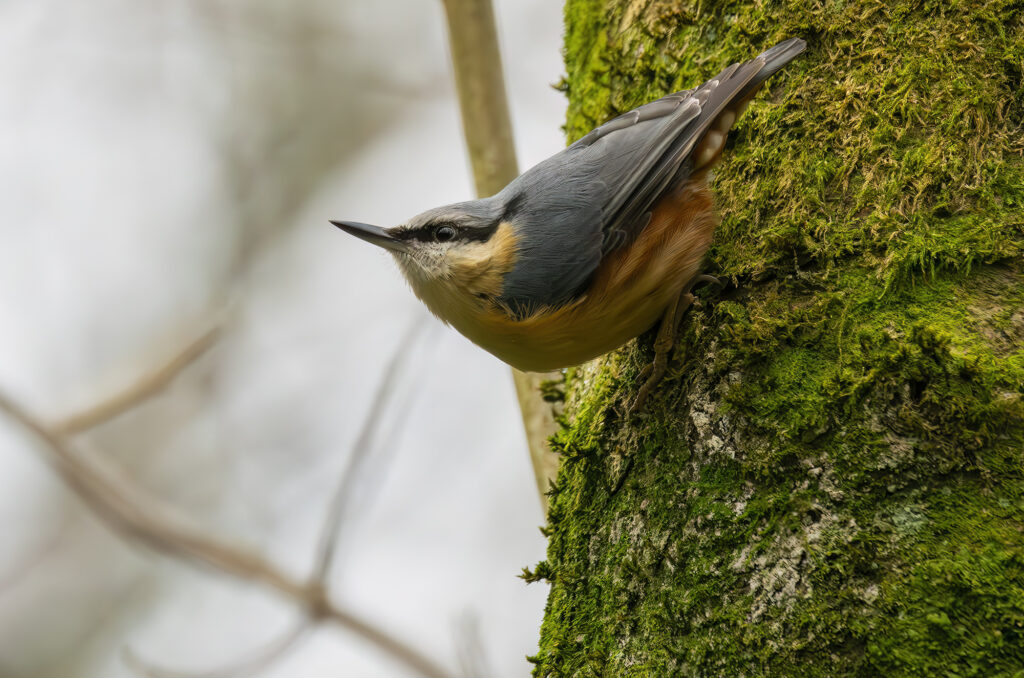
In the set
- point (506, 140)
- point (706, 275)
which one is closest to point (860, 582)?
point (706, 275)

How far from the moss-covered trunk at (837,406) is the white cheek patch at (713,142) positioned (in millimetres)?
44

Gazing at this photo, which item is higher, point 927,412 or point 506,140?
point 506,140

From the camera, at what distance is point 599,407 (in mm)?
2277

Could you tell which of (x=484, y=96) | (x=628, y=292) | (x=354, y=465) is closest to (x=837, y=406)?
(x=628, y=292)

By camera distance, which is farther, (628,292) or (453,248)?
(453,248)

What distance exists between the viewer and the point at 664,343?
6.72ft

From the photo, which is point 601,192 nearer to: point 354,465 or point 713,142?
point 713,142

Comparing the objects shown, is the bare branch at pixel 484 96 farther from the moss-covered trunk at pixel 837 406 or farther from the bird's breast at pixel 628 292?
the moss-covered trunk at pixel 837 406

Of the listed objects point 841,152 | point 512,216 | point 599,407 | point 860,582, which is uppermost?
point 512,216

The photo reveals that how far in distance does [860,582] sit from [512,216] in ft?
4.58

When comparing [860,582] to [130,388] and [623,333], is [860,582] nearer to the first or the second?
[623,333]

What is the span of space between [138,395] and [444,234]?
1.93 m

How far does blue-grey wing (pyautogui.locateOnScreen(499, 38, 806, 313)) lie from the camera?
2170mm

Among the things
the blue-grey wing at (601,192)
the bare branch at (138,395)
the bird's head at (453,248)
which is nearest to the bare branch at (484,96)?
the bird's head at (453,248)
